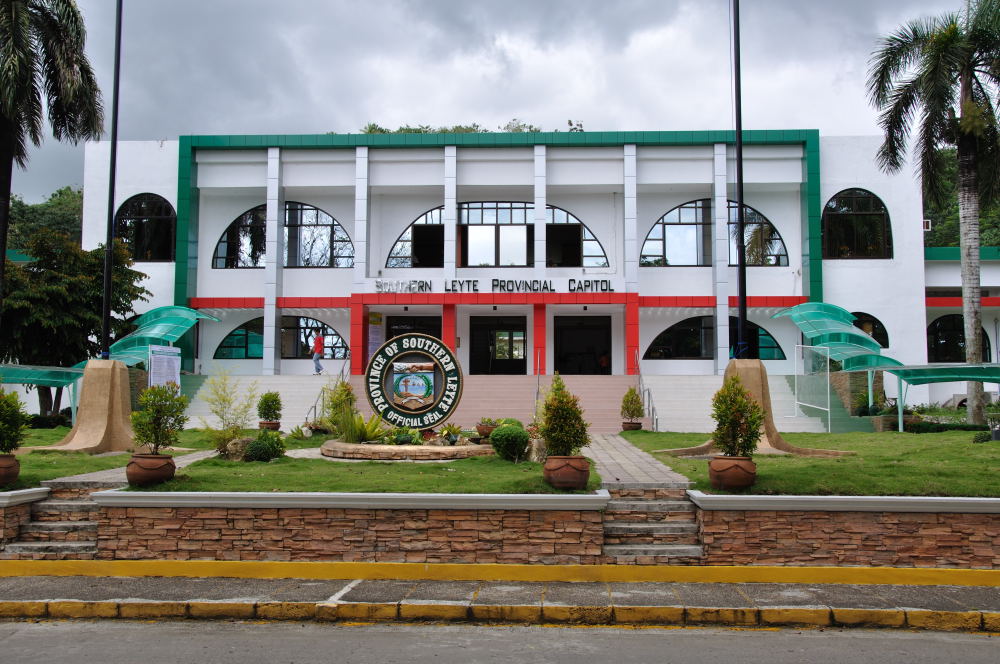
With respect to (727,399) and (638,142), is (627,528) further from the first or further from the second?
(638,142)

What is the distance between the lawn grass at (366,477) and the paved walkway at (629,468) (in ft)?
1.35

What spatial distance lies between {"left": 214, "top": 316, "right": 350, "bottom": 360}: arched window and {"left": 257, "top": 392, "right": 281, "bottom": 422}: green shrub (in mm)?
10508

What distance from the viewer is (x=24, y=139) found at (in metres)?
20.9

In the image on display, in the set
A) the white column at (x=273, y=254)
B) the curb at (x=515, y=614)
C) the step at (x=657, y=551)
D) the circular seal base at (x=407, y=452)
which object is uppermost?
the white column at (x=273, y=254)

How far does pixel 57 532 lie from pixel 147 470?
4.08ft

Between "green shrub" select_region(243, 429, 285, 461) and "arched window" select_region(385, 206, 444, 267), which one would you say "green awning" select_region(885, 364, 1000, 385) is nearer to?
"green shrub" select_region(243, 429, 285, 461)

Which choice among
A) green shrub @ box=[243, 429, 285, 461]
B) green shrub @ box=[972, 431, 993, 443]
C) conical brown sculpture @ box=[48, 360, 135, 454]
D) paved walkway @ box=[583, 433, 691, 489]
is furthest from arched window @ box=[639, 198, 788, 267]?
conical brown sculpture @ box=[48, 360, 135, 454]

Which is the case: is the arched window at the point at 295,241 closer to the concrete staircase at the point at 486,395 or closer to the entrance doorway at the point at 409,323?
the entrance doorway at the point at 409,323

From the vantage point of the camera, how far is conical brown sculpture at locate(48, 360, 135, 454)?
14227 mm

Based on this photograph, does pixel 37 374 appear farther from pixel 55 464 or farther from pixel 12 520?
pixel 12 520

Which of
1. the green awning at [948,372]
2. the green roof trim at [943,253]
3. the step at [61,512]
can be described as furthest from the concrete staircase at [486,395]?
the green roof trim at [943,253]

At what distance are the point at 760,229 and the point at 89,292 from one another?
23569mm

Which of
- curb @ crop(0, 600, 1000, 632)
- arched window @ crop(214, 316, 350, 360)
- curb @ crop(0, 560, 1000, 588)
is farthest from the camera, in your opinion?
arched window @ crop(214, 316, 350, 360)

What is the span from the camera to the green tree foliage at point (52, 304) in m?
22.7
